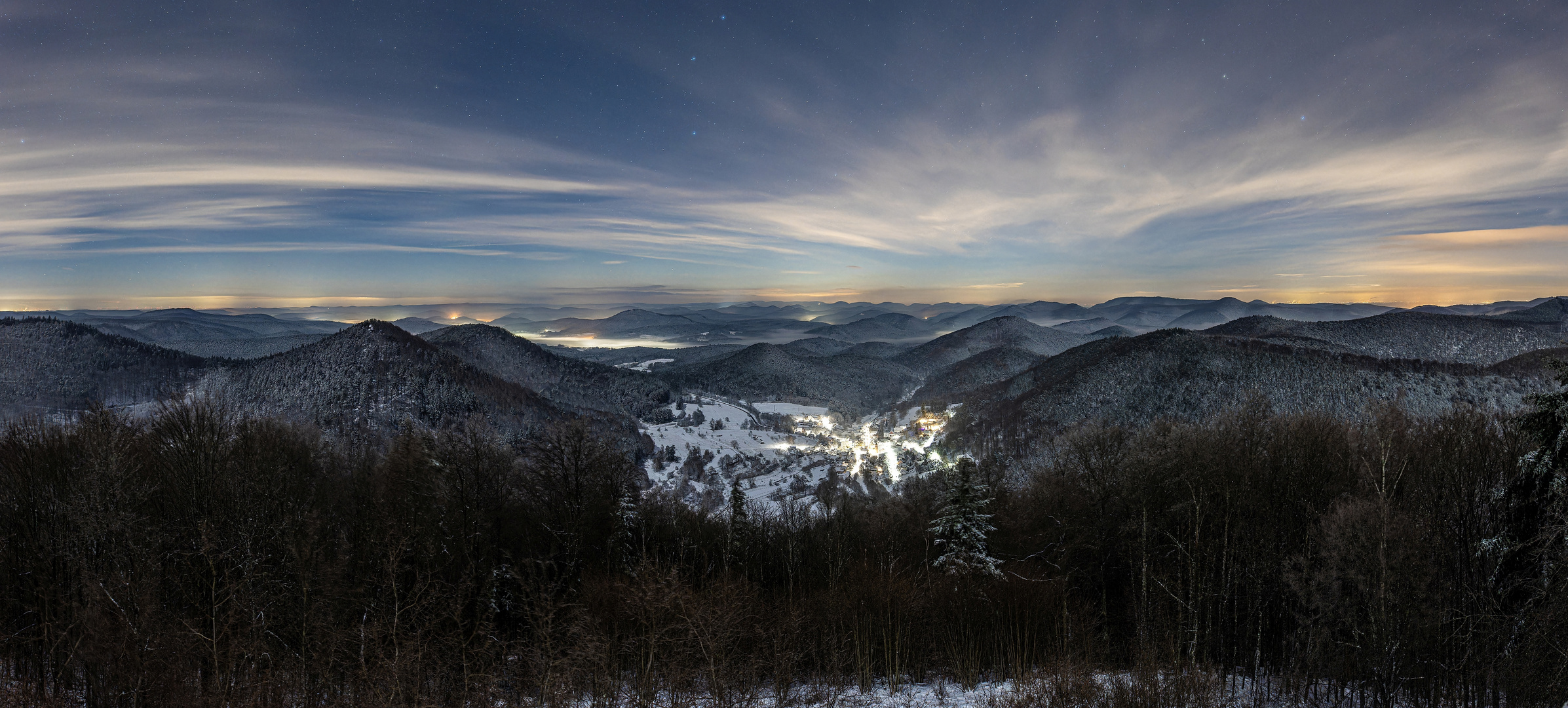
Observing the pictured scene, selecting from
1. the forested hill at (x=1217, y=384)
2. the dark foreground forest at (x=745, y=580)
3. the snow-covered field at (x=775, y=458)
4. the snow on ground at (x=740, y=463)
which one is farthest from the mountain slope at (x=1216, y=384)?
the dark foreground forest at (x=745, y=580)

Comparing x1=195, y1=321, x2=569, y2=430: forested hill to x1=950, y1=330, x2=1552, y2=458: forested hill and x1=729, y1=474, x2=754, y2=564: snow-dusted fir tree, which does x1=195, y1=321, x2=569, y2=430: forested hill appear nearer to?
x1=729, y1=474, x2=754, y2=564: snow-dusted fir tree

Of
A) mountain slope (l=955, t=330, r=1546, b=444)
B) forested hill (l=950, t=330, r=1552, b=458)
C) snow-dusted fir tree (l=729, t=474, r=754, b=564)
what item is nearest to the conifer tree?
snow-dusted fir tree (l=729, t=474, r=754, b=564)

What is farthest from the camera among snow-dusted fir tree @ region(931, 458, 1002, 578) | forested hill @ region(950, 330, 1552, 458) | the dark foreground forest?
forested hill @ region(950, 330, 1552, 458)

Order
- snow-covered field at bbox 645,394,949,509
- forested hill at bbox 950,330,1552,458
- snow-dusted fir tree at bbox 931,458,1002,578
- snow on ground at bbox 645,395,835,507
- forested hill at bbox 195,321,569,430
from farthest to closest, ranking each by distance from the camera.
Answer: forested hill at bbox 195,321,569,430 < forested hill at bbox 950,330,1552,458 < snow-covered field at bbox 645,394,949,509 < snow on ground at bbox 645,395,835,507 < snow-dusted fir tree at bbox 931,458,1002,578

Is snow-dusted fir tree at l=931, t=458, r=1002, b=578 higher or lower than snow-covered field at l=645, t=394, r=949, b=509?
higher

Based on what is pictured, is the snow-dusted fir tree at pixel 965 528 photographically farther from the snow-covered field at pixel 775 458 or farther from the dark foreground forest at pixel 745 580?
the snow-covered field at pixel 775 458

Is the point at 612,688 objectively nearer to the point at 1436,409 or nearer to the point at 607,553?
the point at 607,553
